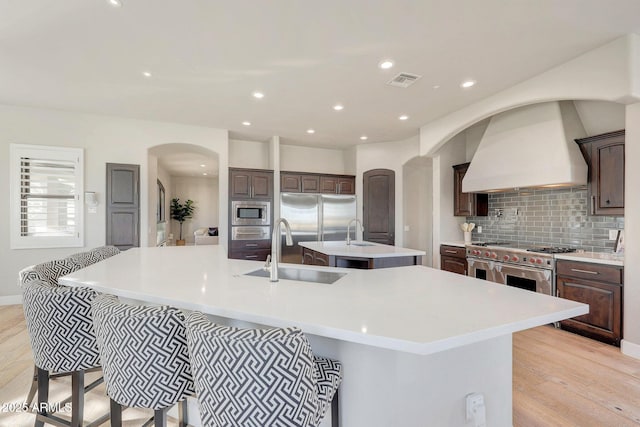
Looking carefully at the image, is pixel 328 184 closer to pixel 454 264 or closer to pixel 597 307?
pixel 454 264

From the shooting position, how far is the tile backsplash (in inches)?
141

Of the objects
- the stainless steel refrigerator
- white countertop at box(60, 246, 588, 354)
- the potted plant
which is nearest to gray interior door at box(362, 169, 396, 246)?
the stainless steel refrigerator

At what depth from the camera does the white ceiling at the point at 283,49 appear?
7.34 feet

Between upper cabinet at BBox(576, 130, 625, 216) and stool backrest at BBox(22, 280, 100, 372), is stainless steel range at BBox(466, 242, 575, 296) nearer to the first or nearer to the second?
upper cabinet at BBox(576, 130, 625, 216)

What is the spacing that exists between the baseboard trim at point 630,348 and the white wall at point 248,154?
5.44 m

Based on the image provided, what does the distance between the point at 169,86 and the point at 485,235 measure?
5127mm

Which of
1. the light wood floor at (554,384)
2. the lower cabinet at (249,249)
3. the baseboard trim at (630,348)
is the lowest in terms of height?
the light wood floor at (554,384)

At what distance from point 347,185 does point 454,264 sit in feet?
8.53

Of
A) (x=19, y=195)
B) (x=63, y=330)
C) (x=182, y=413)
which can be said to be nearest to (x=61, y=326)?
(x=63, y=330)

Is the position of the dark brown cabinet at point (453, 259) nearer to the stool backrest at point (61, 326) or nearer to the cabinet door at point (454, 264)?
the cabinet door at point (454, 264)

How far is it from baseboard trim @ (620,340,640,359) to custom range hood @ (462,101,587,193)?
64.6 inches

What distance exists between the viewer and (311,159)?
675 centimetres

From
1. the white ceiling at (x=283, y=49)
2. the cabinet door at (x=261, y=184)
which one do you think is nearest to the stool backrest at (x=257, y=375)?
the white ceiling at (x=283, y=49)

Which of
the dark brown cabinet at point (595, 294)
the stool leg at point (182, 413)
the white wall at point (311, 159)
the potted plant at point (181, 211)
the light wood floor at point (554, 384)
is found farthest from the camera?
the potted plant at point (181, 211)
